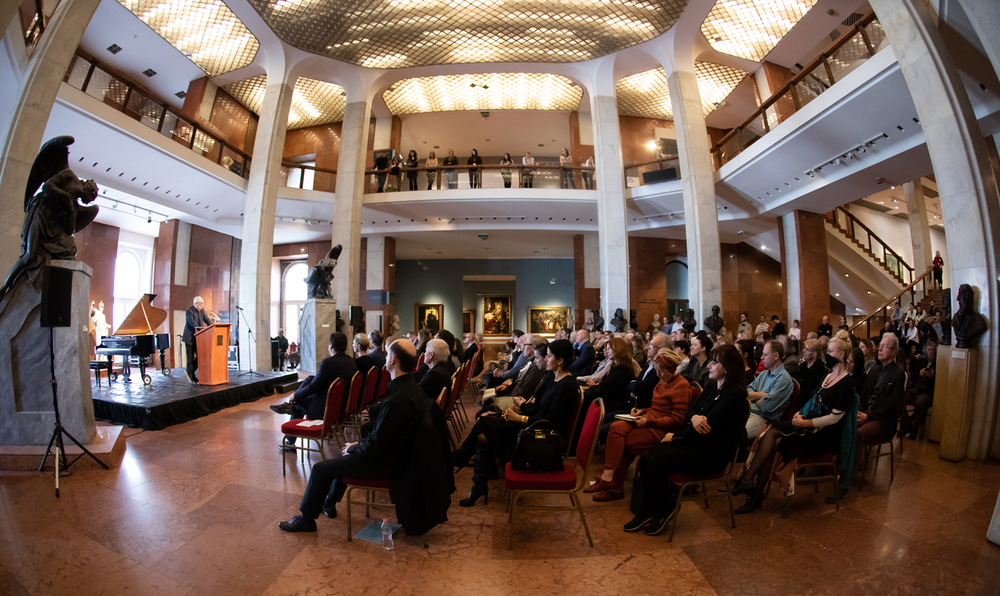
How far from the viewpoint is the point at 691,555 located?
2.41 m

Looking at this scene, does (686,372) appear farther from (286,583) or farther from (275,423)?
(275,423)

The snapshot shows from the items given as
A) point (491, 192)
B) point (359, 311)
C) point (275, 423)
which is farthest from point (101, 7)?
point (275, 423)

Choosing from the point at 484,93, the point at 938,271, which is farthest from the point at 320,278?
the point at 938,271

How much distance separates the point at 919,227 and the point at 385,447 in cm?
1540

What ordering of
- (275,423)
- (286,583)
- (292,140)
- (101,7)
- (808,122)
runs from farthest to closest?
(292,140), (101,7), (808,122), (275,423), (286,583)

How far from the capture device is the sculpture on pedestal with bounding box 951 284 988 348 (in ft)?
13.6

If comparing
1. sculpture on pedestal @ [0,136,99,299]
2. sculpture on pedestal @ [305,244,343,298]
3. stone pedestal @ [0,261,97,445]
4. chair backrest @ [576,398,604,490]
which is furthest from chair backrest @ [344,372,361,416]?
sculpture on pedestal @ [305,244,343,298]

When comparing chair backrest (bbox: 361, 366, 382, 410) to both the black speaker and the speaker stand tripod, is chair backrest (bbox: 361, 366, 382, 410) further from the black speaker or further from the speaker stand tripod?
the black speaker

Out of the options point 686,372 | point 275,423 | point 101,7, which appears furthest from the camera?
point 101,7

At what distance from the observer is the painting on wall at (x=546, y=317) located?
1852 cm

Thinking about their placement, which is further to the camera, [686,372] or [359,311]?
[359,311]

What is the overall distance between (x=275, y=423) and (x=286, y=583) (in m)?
3.83

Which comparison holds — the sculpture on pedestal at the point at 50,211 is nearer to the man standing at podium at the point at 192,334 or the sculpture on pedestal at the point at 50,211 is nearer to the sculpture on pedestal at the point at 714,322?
the man standing at podium at the point at 192,334

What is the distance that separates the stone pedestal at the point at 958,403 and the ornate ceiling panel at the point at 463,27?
903 cm
